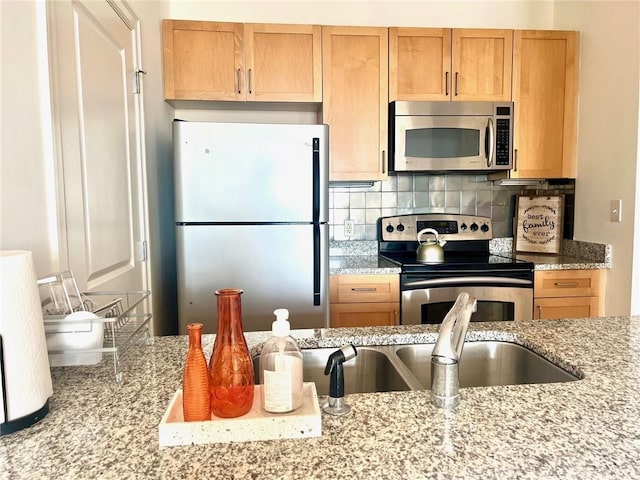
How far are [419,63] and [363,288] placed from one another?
1452mm

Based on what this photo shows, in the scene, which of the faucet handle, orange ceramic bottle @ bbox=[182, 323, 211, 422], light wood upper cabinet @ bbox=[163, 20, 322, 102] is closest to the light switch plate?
light wood upper cabinet @ bbox=[163, 20, 322, 102]

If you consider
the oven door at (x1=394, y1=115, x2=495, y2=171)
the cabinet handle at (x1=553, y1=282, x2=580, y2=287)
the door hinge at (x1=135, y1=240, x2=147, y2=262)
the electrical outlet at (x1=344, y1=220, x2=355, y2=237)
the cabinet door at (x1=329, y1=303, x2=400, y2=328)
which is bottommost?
the cabinet door at (x1=329, y1=303, x2=400, y2=328)

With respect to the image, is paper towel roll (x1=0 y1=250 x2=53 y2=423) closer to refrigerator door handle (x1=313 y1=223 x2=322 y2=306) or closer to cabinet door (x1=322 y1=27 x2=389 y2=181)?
refrigerator door handle (x1=313 y1=223 x2=322 y2=306)

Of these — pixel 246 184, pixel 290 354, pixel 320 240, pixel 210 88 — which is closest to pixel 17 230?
pixel 290 354

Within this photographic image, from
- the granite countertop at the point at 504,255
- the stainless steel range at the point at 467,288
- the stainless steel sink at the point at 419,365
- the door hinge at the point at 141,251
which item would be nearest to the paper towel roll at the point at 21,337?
the stainless steel sink at the point at 419,365

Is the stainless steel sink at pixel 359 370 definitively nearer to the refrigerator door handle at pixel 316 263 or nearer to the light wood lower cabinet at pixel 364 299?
the refrigerator door handle at pixel 316 263

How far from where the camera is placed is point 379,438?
0.74 metres

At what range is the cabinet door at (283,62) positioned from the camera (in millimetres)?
2613

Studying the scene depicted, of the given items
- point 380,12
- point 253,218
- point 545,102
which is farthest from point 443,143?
point 253,218

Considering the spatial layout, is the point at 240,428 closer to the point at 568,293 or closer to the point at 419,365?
the point at 419,365

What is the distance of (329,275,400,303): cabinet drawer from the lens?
8.28ft

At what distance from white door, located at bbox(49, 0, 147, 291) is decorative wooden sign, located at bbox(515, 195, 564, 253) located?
8.16ft

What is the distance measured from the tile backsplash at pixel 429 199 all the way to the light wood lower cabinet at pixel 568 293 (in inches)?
16.9

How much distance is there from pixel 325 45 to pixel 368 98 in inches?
16.1
